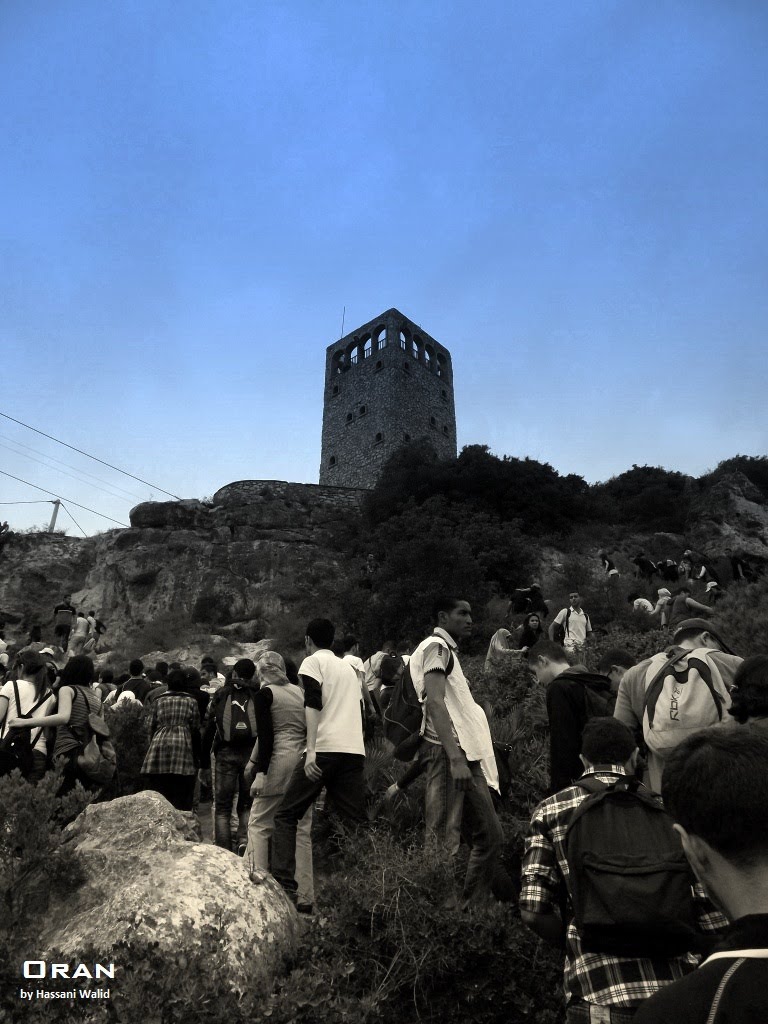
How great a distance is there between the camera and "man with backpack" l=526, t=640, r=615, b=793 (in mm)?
3441

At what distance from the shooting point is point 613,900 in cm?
191

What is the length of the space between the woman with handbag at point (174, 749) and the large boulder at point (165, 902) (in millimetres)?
1269

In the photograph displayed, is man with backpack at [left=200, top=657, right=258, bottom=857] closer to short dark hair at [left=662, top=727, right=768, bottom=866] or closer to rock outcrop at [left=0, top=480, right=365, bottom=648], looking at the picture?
short dark hair at [left=662, top=727, right=768, bottom=866]

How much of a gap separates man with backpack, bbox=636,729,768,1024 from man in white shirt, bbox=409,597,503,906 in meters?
2.29

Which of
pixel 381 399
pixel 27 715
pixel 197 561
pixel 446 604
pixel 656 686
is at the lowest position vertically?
pixel 656 686

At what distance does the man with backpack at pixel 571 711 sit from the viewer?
3441 millimetres

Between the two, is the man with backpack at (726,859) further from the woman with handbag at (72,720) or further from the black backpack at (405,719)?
the woman with handbag at (72,720)

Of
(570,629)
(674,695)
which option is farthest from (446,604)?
(570,629)

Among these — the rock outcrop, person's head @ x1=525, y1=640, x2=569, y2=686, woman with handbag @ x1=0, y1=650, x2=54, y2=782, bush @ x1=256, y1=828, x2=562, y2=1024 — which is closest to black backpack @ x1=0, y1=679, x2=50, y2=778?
woman with handbag @ x1=0, y1=650, x2=54, y2=782

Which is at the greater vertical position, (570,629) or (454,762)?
(570,629)

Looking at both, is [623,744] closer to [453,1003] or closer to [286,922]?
[453,1003]

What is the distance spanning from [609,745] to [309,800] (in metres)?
2.38

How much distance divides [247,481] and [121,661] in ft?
35.5

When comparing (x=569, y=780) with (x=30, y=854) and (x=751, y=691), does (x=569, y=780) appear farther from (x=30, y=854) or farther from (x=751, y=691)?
(x=30, y=854)
